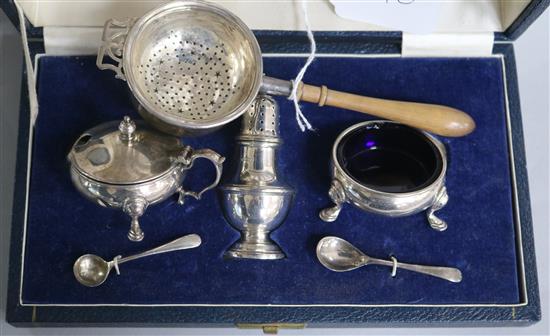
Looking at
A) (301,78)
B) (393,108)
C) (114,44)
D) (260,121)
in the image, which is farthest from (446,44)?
(114,44)

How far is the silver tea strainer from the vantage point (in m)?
1.51

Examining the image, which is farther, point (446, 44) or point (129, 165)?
point (446, 44)

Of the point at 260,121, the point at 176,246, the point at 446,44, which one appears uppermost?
the point at 446,44

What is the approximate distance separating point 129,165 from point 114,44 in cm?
26

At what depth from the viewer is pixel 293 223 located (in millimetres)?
1601

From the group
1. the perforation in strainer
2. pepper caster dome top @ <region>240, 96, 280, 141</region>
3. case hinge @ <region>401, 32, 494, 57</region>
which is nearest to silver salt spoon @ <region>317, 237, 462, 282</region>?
pepper caster dome top @ <region>240, 96, 280, 141</region>

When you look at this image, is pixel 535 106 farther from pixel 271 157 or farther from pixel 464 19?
pixel 271 157

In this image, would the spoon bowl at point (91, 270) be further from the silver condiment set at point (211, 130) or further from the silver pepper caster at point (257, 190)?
the silver pepper caster at point (257, 190)

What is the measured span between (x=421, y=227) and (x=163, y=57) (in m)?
0.68

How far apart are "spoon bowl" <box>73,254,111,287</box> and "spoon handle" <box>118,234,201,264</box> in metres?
0.04

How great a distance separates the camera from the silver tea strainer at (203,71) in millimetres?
1510

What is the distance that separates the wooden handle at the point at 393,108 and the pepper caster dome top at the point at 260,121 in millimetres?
89

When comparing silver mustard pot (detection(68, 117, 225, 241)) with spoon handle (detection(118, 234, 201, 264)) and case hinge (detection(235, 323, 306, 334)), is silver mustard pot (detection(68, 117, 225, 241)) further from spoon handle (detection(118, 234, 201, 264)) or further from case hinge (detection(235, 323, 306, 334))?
case hinge (detection(235, 323, 306, 334))

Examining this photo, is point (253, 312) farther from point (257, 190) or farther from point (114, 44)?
point (114, 44)
